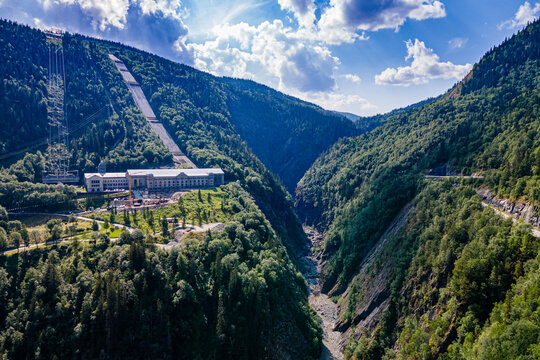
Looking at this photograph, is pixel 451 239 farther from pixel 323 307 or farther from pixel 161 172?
pixel 161 172

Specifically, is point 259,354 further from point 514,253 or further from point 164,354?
point 514,253

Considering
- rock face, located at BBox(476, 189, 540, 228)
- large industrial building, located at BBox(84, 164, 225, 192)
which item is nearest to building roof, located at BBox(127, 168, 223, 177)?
large industrial building, located at BBox(84, 164, 225, 192)

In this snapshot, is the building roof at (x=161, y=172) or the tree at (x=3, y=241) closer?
the tree at (x=3, y=241)

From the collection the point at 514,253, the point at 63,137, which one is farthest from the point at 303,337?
the point at 63,137

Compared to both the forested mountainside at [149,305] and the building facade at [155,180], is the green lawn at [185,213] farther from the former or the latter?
the forested mountainside at [149,305]

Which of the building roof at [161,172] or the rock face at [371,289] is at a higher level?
the building roof at [161,172]

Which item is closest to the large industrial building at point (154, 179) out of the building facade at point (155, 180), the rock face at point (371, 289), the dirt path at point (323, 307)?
the building facade at point (155, 180)

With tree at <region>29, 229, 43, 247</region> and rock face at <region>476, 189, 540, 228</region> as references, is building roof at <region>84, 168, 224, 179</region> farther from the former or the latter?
rock face at <region>476, 189, 540, 228</region>

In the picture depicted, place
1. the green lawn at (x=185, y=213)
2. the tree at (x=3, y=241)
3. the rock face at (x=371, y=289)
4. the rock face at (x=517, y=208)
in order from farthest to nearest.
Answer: the green lawn at (x=185, y=213) → the rock face at (x=371, y=289) → the tree at (x=3, y=241) → the rock face at (x=517, y=208)
